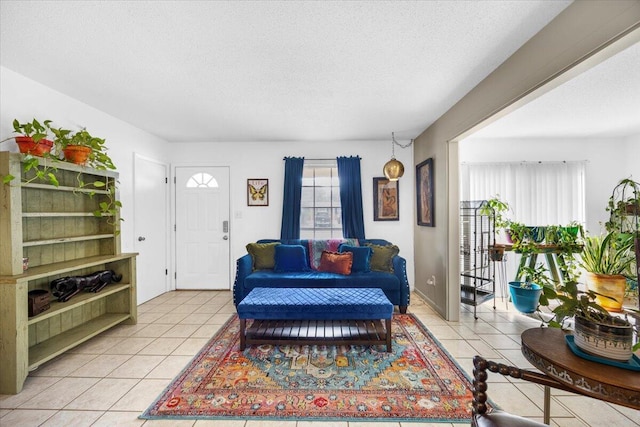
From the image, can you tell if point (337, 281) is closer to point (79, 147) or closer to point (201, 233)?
point (201, 233)

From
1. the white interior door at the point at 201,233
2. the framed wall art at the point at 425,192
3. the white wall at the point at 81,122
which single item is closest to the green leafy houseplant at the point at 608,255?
the framed wall art at the point at 425,192

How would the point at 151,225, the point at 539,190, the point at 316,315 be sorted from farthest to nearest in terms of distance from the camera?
the point at 539,190
the point at 151,225
the point at 316,315

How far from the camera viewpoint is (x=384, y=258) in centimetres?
383

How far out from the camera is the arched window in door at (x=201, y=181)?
4.60 metres

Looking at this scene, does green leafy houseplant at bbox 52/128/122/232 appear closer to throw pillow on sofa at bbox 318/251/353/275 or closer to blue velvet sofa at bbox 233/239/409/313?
blue velvet sofa at bbox 233/239/409/313

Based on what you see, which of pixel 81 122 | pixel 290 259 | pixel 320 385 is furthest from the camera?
pixel 290 259

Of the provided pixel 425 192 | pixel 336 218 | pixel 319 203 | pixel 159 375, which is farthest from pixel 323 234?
pixel 159 375

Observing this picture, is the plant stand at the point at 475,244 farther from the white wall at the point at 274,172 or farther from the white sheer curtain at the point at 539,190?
the white wall at the point at 274,172

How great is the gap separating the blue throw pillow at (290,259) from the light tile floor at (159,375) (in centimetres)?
86

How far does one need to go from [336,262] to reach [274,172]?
1.87 metres

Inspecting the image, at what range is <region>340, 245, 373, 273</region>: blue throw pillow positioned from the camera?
12.4ft

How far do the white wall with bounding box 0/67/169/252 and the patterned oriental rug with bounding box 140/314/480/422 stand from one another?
2328 millimetres

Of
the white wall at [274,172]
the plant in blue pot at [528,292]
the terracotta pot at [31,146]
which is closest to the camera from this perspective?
the terracotta pot at [31,146]

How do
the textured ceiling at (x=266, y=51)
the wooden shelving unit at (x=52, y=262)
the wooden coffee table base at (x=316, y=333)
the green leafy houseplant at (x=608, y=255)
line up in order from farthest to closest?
the green leafy houseplant at (x=608, y=255)
the wooden coffee table base at (x=316, y=333)
the wooden shelving unit at (x=52, y=262)
the textured ceiling at (x=266, y=51)
